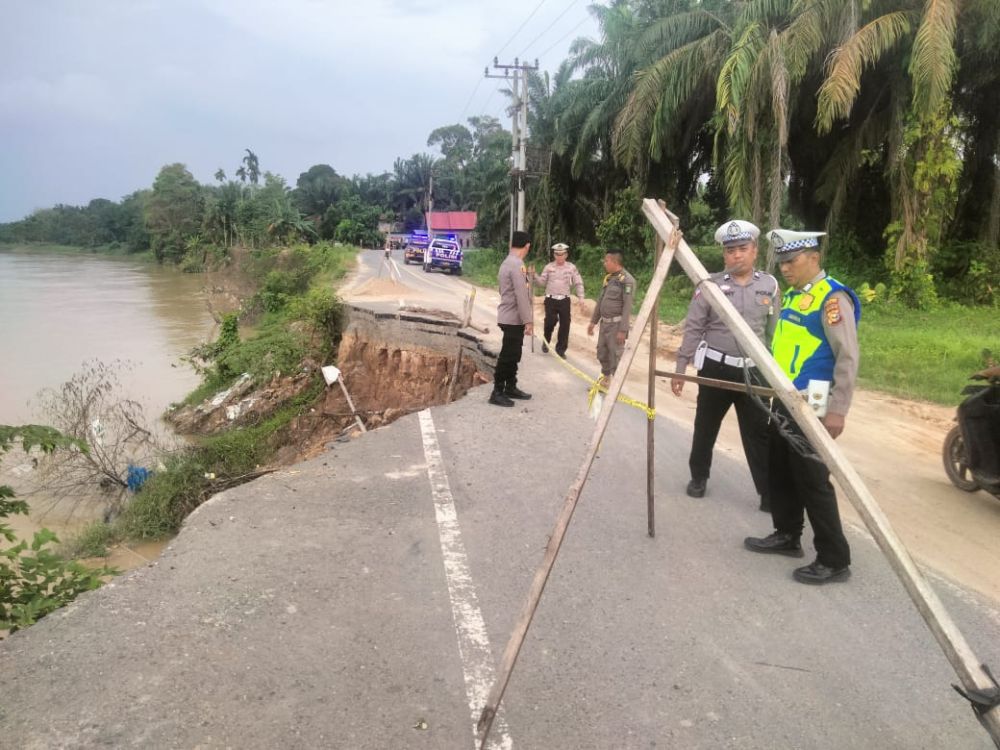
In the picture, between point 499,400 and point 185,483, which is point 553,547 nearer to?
point 499,400

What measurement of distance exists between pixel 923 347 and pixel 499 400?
6.99 meters

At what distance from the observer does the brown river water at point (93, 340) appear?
14328 millimetres

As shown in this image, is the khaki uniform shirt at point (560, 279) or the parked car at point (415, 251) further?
the parked car at point (415, 251)

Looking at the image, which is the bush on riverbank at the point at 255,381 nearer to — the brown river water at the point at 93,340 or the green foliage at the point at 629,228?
the brown river water at the point at 93,340

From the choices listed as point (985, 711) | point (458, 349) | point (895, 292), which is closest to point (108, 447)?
point (458, 349)

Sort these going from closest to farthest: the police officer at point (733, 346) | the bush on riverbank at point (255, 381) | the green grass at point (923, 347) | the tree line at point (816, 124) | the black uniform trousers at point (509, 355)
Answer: the police officer at point (733, 346) → the bush on riverbank at point (255, 381) → the black uniform trousers at point (509, 355) → the green grass at point (923, 347) → the tree line at point (816, 124)

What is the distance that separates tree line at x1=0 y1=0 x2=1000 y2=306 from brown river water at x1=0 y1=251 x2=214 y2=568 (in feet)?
45.7

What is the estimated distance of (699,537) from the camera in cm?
408

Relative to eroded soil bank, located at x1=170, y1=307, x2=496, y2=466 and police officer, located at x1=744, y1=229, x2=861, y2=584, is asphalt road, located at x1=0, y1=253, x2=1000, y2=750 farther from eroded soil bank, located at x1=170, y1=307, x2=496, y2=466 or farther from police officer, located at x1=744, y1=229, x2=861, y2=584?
eroded soil bank, located at x1=170, y1=307, x2=496, y2=466

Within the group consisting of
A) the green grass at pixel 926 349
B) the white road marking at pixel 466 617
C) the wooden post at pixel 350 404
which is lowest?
the wooden post at pixel 350 404

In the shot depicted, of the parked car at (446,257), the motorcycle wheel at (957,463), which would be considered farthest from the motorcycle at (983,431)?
the parked car at (446,257)

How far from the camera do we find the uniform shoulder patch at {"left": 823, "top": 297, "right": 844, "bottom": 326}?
3273 mm

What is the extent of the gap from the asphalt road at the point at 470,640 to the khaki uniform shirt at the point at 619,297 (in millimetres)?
3064

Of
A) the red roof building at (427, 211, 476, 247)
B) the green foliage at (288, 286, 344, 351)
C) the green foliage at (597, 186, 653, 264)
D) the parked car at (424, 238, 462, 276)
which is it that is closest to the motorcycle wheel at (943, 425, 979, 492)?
the green foliage at (288, 286, 344, 351)
